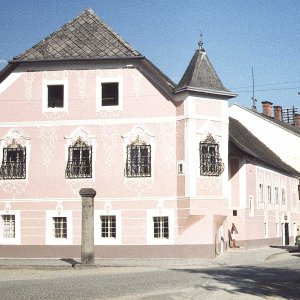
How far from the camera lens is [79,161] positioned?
93.9 feet

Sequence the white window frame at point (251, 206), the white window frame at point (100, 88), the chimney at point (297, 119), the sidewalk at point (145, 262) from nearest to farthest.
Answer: the sidewalk at point (145, 262)
the white window frame at point (100, 88)
the white window frame at point (251, 206)
the chimney at point (297, 119)

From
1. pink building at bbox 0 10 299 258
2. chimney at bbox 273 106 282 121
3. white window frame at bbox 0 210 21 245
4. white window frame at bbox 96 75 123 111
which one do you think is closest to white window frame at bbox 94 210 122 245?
pink building at bbox 0 10 299 258

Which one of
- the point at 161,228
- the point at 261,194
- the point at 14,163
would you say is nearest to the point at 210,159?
the point at 161,228

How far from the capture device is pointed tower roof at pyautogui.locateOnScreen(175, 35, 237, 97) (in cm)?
2767

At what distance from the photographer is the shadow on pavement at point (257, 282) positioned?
1458 cm

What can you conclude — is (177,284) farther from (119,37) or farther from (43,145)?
(119,37)

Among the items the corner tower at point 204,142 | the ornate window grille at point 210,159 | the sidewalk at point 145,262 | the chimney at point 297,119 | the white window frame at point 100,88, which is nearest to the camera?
the sidewalk at point 145,262

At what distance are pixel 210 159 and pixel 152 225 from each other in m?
4.50

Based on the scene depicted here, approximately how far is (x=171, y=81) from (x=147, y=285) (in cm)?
1572

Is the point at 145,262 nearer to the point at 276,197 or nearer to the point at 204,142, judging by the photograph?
the point at 204,142

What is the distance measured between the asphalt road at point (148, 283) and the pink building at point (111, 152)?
561 cm

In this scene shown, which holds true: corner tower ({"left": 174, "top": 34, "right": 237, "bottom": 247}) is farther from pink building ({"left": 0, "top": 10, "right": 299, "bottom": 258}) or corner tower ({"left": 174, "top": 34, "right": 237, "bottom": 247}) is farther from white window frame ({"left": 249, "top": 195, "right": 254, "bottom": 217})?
white window frame ({"left": 249, "top": 195, "right": 254, "bottom": 217})

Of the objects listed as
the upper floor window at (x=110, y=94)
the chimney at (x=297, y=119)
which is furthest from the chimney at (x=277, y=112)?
the upper floor window at (x=110, y=94)

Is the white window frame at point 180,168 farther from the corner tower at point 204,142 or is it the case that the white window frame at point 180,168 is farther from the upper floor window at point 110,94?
the upper floor window at point 110,94
